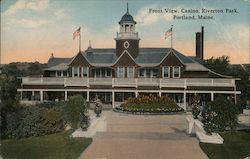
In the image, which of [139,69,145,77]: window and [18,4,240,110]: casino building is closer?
[18,4,240,110]: casino building

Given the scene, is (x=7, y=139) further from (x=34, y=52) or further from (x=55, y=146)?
(x=34, y=52)

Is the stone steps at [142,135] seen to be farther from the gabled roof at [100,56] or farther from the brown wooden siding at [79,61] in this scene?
the gabled roof at [100,56]

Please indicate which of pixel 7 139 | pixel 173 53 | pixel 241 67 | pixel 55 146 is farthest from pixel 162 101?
pixel 7 139

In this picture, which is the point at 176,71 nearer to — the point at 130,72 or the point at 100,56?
the point at 130,72

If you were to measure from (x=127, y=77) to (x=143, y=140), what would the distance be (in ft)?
5.53

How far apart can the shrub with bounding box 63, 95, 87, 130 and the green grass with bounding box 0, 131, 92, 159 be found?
0.31 meters

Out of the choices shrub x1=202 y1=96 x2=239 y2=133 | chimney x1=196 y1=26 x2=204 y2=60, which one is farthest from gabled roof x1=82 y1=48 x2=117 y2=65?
shrub x1=202 y1=96 x2=239 y2=133

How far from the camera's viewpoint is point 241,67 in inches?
447

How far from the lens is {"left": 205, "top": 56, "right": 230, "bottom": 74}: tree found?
11.2 meters

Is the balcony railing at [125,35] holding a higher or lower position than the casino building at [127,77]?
higher

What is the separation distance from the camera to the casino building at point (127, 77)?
37.6 feet

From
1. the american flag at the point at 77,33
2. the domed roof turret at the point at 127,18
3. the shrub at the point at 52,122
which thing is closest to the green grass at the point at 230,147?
the domed roof turret at the point at 127,18

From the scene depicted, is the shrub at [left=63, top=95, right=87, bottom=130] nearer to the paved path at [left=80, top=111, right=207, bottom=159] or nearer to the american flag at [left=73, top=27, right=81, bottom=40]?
the paved path at [left=80, top=111, right=207, bottom=159]

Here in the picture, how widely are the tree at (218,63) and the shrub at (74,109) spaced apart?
3.21m
